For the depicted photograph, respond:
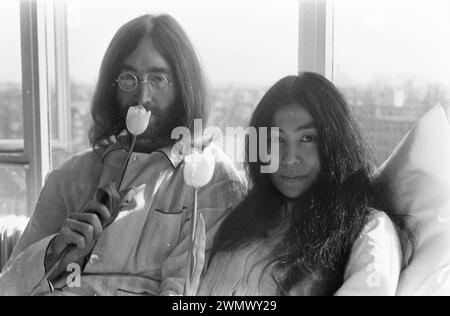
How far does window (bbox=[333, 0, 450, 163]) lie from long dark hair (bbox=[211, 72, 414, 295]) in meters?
0.05

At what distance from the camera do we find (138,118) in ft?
2.86

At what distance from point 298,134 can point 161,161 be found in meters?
0.22

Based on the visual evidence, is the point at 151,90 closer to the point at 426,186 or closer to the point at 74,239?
the point at 74,239

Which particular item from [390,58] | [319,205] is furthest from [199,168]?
[390,58]

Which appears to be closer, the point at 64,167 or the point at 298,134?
the point at 298,134

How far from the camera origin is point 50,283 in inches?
34.2

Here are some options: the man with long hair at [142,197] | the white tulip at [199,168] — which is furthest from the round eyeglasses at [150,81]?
the white tulip at [199,168]

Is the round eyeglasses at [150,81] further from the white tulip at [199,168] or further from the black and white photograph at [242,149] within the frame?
the white tulip at [199,168]

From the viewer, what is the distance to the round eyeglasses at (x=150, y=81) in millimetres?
875

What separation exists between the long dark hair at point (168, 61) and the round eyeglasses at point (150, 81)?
0.06ft

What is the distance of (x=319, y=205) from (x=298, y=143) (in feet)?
Answer: 0.32

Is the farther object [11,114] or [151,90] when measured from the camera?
[11,114]
